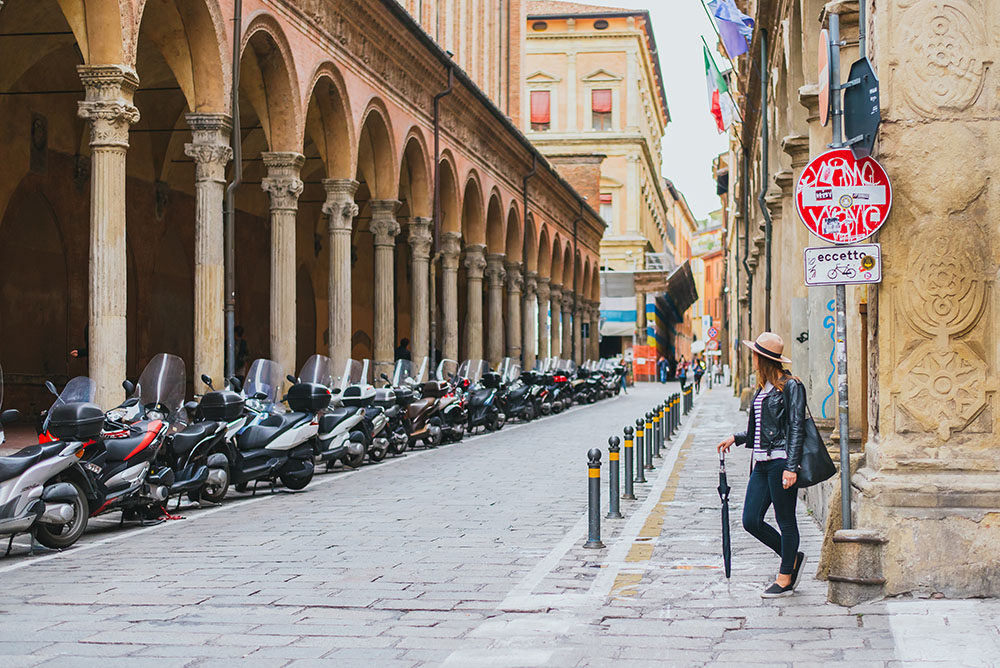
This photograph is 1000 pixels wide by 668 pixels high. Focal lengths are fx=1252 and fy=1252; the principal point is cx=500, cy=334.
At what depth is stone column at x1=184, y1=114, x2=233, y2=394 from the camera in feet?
54.8

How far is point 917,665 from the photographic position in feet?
17.9

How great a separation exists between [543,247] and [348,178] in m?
24.5

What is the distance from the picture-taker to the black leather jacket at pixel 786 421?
702 cm

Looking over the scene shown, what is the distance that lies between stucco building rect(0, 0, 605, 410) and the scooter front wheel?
16.2 ft

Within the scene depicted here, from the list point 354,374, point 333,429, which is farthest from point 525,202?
point 333,429

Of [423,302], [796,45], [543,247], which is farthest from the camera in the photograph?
[543,247]

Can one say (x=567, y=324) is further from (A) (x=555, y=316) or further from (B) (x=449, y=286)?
(B) (x=449, y=286)

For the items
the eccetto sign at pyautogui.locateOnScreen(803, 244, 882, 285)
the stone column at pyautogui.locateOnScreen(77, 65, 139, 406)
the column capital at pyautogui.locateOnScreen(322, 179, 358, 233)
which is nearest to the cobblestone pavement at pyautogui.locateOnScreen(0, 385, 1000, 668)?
the eccetto sign at pyautogui.locateOnScreen(803, 244, 882, 285)

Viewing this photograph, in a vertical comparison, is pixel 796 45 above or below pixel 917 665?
above

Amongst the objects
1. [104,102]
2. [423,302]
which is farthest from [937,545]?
[423,302]

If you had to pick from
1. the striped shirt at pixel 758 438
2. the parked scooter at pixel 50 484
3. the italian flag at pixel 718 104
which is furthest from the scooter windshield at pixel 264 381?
the italian flag at pixel 718 104

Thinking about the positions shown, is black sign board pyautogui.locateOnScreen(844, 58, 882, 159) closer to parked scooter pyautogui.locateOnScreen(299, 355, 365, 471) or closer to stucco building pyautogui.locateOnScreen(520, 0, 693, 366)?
parked scooter pyautogui.locateOnScreen(299, 355, 365, 471)

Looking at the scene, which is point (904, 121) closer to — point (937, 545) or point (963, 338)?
point (963, 338)

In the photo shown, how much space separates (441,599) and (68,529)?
142 inches
